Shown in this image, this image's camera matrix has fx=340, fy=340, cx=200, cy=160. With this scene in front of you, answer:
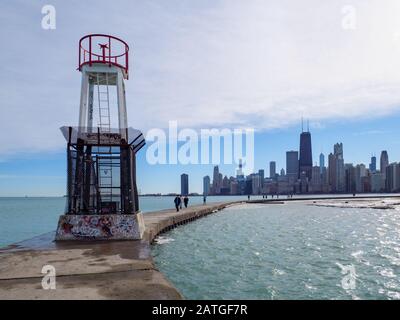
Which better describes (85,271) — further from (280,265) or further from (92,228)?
(280,265)

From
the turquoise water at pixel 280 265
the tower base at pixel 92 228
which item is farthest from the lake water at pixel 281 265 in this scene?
the tower base at pixel 92 228

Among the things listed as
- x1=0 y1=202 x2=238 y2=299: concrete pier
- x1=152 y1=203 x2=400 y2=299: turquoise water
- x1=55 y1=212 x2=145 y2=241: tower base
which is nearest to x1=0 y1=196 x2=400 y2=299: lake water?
x1=152 y1=203 x2=400 y2=299: turquoise water

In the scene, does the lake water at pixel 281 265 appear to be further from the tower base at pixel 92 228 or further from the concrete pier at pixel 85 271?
the tower base at pixel 92 228

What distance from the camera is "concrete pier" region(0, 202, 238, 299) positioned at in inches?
352

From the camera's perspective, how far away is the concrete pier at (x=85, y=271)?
8945 millimetres

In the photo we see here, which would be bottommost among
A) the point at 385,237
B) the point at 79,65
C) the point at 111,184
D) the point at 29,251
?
the point at 385,237

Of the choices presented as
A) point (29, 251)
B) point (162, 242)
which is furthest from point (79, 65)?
point (162, 242)

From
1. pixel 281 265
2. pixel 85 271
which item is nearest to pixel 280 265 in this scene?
pixel 281 265

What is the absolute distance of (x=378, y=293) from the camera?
1264cm

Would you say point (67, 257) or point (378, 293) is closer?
point (378, 293)
